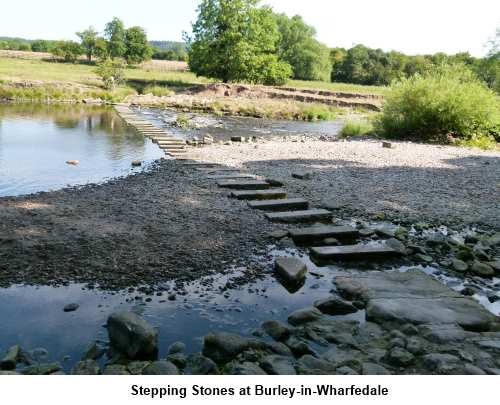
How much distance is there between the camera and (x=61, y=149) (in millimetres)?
12922

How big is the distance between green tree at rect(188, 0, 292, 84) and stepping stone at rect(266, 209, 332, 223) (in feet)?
114

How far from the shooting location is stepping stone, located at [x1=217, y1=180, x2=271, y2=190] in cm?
834

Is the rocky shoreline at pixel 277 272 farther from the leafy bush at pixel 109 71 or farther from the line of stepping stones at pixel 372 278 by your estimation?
the leafy bush at pixel 109 71

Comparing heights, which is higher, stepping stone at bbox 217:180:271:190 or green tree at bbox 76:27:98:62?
green tree at bbox 76:27:98:62

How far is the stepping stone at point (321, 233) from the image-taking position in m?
5.83

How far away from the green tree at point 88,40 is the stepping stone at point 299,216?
54.9 metres

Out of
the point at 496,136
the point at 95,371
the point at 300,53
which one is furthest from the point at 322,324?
the point at 300,53

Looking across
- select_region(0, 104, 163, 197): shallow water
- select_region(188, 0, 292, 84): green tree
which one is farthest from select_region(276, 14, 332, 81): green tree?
select_region(0, 104, 163, 197): shallow water

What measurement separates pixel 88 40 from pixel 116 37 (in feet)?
16.2

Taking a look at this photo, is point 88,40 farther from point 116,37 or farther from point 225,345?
point 225,345

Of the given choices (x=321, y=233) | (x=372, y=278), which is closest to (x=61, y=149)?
(x=321, y=233)

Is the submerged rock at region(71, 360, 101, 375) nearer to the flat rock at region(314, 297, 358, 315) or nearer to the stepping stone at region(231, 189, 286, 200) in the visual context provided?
the flat rock at region(314, 297, 358, 315)

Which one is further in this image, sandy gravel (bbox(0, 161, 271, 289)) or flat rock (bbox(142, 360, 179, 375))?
sandy gravel (bbox(0, 161, 271, 289))

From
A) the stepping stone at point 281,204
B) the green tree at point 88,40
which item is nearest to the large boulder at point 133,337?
the stepping stone at point 281,204
